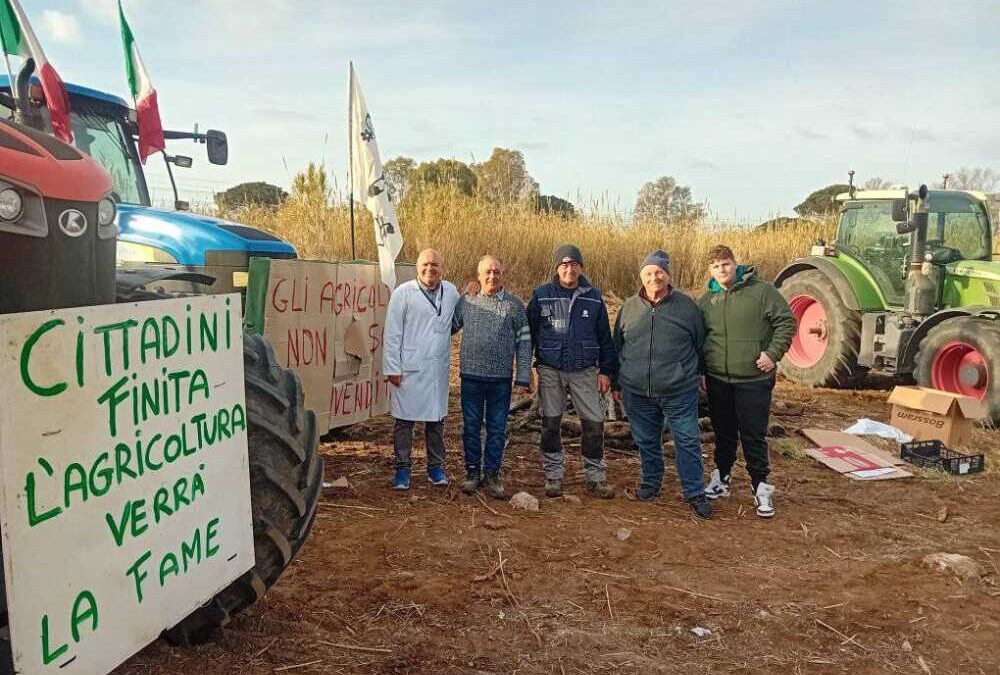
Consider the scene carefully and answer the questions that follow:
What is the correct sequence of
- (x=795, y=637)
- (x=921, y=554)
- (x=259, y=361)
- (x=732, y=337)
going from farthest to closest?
1. (x=732, y=337)
2. (x=921, y=554)
3. (x=795, y=637)
4. (x=259, y=361)

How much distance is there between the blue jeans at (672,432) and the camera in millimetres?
4887

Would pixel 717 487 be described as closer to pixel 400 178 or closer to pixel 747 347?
pixel 747 347

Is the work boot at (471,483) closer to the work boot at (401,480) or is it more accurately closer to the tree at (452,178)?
the work boot at (401,480)

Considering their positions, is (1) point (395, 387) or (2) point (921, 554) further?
(1) point (395, 387)

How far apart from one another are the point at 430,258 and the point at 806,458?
10.9ft

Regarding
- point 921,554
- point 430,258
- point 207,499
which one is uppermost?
point 430,258

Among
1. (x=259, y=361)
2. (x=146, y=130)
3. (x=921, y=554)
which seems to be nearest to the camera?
(x=259, y=361)

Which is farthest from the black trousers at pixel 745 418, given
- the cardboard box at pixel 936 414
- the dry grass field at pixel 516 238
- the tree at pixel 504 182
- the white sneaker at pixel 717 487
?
the tree at pixel 504 182

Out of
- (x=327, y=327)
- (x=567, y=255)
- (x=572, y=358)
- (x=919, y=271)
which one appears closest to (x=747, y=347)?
(x=572, y=358)

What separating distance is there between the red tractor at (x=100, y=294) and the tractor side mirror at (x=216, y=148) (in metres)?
2.97

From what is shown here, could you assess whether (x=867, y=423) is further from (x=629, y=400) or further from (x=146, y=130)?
(x=146, y=130)

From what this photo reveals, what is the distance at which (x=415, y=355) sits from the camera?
5152mm

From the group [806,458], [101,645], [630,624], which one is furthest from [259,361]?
[806,458]

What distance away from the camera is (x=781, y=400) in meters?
8.25
